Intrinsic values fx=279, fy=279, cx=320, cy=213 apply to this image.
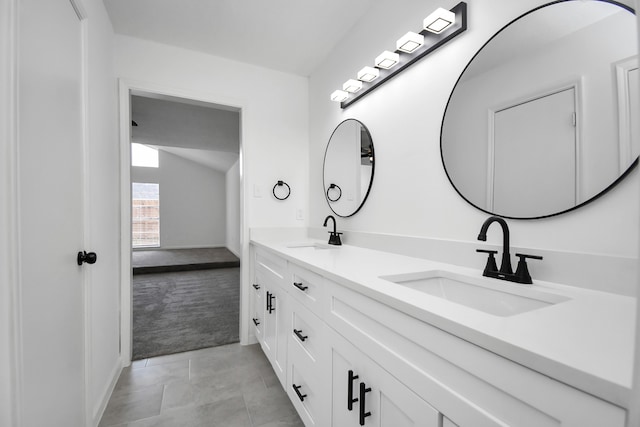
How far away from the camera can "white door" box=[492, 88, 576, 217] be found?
869 mm

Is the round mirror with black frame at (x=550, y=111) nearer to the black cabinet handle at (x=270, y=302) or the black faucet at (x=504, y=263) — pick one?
the black faucet at (x=504, y=263)

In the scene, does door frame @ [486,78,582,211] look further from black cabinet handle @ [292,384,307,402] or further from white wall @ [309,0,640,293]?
black cabinet handle @ [292,384,307,402]

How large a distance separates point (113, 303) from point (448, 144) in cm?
228

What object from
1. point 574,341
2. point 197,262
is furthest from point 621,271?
point 197,262

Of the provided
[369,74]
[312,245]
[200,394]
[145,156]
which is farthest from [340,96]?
[145,156]

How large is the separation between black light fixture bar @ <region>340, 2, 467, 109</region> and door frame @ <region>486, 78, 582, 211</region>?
1.37 feet

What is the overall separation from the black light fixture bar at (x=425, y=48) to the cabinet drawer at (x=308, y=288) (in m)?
1.19

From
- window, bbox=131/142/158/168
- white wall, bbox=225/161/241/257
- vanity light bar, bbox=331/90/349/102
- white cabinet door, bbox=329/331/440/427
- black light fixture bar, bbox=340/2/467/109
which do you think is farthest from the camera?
window, bbox=131/142/158/168

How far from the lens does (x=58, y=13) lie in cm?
111

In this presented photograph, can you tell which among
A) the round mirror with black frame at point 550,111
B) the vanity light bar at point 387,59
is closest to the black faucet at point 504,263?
the round mirror with black frame at point 550,111

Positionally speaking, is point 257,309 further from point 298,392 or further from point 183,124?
point 183,124

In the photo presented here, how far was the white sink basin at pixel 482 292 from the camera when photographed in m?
0.83

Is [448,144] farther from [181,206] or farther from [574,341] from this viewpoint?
[181,206]

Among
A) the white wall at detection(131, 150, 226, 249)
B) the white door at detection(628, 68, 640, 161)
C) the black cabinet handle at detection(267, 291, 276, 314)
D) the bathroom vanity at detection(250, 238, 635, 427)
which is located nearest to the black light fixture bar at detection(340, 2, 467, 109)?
the white door at detection(628, 68, 640, 161)
